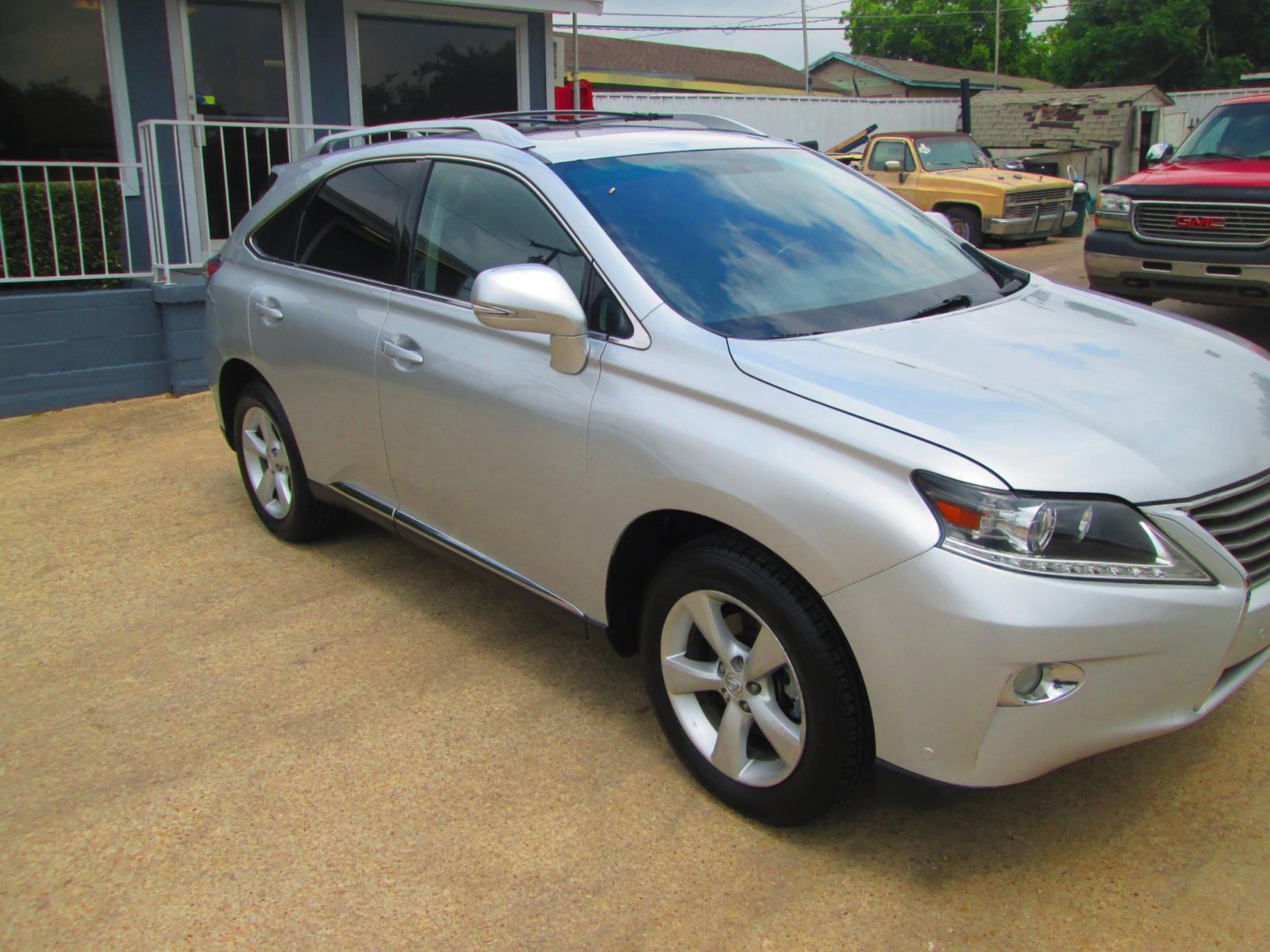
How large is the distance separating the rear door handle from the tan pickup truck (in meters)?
12.9

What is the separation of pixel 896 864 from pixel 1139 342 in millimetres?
1625

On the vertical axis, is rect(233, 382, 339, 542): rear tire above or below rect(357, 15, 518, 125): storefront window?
below

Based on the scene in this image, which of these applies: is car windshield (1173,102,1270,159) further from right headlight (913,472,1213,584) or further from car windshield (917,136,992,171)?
right headlight (913,472,1213,584)

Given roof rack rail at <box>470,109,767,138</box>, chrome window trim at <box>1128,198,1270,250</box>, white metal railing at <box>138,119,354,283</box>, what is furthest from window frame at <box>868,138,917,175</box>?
roof rack rail at <box>470,109,767,138</box>

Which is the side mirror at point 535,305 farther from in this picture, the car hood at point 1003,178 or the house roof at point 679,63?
the house roof at point 679,63

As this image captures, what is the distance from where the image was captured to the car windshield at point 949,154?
54.0 ft

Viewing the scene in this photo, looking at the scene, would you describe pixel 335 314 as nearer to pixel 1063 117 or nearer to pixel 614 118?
pixel 614 118

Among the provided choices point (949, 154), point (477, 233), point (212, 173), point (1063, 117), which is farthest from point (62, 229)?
point (1063, 117)

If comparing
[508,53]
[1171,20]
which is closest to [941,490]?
[508,53]

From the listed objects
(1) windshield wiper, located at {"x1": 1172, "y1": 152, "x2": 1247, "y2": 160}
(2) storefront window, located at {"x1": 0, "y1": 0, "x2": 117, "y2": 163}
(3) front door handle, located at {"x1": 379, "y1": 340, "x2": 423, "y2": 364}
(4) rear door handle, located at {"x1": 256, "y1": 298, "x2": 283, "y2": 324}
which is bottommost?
(3) front door handle, located at {"x1": 379, "y1": 340, "x2": 423, "y2": 364}

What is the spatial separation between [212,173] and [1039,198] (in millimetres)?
11661

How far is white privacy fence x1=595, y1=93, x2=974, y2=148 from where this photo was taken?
21719mm

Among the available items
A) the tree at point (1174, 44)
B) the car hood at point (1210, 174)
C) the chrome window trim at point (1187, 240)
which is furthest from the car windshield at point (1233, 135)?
the tree at point (1174, 44)

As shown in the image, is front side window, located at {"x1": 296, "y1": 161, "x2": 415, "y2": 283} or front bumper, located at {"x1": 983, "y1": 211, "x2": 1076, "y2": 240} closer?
front side window, located at {"x1": 296, "y1": 161, "x2": 415, "y2": 283}
